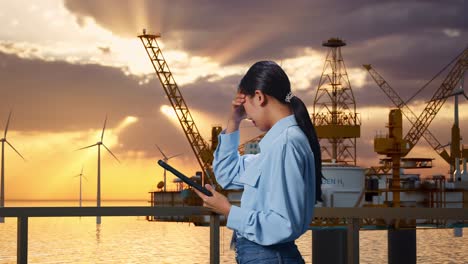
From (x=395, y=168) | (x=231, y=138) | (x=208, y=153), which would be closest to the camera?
(x=231, y=138)

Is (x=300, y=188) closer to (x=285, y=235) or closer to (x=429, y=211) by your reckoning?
(x=285, y=235)

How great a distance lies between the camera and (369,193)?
76.0 meters

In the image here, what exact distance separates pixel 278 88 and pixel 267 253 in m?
0.71

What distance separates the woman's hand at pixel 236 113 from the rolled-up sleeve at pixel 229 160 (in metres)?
0.04

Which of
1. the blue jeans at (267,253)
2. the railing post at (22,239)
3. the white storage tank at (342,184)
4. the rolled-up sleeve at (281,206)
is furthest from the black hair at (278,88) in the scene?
the white storage tank at (342,184)

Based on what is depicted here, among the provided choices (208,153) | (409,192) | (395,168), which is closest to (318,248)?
(395,168)

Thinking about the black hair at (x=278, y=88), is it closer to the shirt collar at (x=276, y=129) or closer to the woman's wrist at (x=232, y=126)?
the shirt collar at (x=276, y=129)

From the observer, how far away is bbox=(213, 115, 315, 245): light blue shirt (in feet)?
10.3

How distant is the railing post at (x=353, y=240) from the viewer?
5.70m

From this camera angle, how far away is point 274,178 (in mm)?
3152

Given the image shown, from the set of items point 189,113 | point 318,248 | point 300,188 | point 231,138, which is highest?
point 189,113

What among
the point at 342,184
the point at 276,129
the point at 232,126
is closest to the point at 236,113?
the point at 232,126

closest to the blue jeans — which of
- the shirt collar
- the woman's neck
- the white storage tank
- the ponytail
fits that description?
the ponytail

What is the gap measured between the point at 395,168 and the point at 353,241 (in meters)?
69.3
